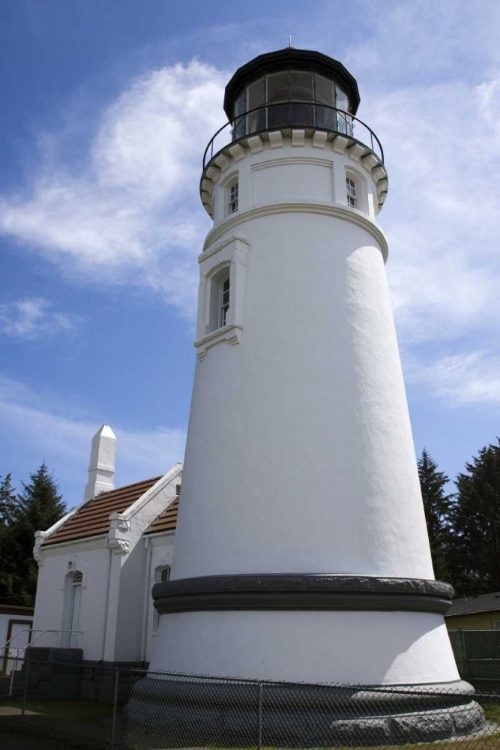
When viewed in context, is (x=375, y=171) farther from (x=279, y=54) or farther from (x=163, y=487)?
(x=163, y=487)

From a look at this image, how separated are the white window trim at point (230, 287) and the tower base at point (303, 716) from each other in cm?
623

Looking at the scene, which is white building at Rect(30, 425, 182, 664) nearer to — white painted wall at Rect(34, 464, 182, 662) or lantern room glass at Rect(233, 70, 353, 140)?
white painted wall at Rect(34, 464, 182, 662)

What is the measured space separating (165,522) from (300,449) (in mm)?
8448

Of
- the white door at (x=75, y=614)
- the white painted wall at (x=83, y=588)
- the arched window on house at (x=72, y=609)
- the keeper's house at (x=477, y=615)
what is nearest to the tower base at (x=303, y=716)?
the white painted wall at (x=83, y=588)

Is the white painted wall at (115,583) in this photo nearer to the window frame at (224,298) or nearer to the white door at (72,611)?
the white door at (72,611)

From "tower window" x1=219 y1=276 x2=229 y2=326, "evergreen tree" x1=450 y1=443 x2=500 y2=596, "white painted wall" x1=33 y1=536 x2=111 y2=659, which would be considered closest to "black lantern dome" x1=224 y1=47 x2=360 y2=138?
"tower window" x1=219 y1=276 x2=229 y2=326

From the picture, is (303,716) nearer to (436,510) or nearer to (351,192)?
(351,192)

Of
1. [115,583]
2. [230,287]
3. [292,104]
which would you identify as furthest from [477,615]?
[292,104]

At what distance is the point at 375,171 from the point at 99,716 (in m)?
13.2

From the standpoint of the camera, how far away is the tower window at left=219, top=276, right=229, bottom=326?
1440 cm

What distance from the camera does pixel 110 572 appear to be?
60.3 feet

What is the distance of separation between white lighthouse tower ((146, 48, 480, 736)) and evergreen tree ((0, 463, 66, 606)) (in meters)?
27.6

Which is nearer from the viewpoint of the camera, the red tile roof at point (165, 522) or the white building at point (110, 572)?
the white building at point (110, 572)

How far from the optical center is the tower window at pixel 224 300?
47.2 feet
